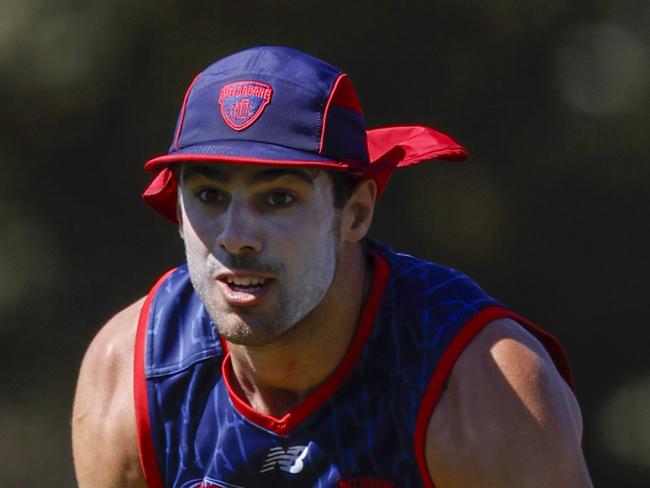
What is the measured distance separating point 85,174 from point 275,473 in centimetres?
467

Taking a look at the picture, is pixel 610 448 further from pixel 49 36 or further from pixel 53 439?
pixel 49 36

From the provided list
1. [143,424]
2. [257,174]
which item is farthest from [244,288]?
[143,424]

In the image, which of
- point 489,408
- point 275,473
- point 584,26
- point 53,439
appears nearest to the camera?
point 489,408

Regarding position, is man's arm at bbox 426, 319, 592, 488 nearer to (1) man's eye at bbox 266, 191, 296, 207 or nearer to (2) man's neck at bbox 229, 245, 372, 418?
(2) man's neck at bbox 229, 245, 372, 418

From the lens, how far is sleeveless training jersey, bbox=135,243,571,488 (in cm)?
332

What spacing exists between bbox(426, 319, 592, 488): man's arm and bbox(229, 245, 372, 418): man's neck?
29 cm

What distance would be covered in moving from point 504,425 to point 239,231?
2.15ft

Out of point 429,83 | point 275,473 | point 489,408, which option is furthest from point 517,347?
point 429,83

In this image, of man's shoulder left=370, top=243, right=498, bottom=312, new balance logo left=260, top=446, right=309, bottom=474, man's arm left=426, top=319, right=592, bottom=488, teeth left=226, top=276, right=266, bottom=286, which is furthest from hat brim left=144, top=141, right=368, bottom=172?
new balance logo left=260, top=446, right=309, bottom=474

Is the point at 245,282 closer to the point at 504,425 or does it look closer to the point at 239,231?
the point at 239,231

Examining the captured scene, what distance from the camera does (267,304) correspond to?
10.7 feet

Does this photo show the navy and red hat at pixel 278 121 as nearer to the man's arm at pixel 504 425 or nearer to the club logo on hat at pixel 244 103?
the club logo on hat at pixel 244 103

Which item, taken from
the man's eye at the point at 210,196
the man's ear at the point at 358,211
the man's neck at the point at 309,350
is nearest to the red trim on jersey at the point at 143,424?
the man's neck at the point at 309,350

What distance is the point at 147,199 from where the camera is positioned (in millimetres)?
3566
